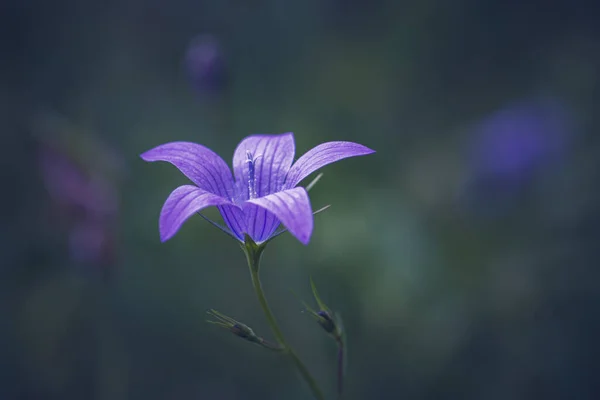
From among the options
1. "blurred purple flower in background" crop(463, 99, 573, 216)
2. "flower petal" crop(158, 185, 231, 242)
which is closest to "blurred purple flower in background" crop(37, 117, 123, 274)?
"flower petal" crop(158, 185, 231, 242)

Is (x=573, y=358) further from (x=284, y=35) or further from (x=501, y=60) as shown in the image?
(x=284, y=35)

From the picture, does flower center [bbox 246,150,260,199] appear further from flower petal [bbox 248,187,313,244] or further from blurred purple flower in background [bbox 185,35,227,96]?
blurred purple flower in background [bbox 185,35,227,96]

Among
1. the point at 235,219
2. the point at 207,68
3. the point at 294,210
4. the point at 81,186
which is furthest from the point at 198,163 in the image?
the point at 207,68

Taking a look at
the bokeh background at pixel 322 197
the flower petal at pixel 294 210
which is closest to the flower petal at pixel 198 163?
the flower petal at pixel 294 210

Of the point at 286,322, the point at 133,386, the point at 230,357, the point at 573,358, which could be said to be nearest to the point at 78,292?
the point at 133,386

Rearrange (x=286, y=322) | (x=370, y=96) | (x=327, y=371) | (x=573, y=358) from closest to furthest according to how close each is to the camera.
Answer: (x=573, y=358)
(x=327, y=371)
(x=286, y=322)
(x=370, y=96)

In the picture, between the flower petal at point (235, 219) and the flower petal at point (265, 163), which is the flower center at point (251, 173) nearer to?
the flower petal at point (265, 163)
